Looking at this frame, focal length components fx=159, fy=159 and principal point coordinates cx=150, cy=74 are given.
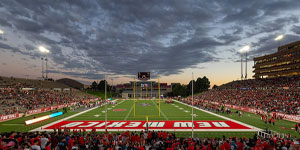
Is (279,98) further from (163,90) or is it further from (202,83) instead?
(202,83)

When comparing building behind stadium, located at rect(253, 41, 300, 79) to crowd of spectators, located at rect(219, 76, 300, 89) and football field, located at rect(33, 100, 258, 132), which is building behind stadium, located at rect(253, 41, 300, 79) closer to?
crowd of spectators, located at rect(219, 76, 300, 89)

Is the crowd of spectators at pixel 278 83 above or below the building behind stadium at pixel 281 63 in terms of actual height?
below

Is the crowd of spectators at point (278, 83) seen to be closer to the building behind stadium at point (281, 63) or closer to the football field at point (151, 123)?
the building behind stadium at point (281, 63)

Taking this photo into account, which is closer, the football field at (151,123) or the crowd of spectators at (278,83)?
the football field at (151,123)

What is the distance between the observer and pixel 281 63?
55.4 metres

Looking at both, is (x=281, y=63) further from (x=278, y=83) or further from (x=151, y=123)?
(x=151, y=123)

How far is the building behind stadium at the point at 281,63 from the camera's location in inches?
1984

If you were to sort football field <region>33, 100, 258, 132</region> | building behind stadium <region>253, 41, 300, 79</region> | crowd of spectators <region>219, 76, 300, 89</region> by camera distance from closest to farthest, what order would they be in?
football field <region>33, 100, 258, 132</region>
crowd of spectators <region>219, 76, 300, 89</region>
building behind stadium <region>253, 41, 300, 79</region>

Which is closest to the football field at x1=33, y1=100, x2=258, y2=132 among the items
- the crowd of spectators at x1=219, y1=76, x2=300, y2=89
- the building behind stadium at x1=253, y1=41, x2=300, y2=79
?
the crowd of spectators at x1=219, y1=76, x2=300, y2=89

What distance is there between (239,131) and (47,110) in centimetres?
3392

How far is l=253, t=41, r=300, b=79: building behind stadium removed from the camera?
50406 mm

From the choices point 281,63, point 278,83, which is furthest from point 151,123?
point 281,63

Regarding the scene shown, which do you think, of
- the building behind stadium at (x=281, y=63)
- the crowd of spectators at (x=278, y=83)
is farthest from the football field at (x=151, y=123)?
the building behind stadium at (x=281, y=63)

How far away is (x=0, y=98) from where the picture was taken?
108 feet
